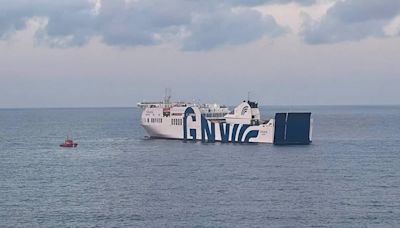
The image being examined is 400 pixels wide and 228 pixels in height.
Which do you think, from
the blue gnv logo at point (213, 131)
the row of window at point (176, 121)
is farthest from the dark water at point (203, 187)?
the row of window at point (176, 121)

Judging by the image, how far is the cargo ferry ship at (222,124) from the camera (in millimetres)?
104688

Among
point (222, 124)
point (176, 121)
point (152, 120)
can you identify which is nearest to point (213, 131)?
point (222, 124)

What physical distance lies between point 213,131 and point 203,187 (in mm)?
46822

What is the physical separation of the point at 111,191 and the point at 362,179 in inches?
969

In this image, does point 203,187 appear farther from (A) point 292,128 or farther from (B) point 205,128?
(B) point 205,128

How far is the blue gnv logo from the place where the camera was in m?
108

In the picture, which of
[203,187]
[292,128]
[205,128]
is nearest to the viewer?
[203,187]

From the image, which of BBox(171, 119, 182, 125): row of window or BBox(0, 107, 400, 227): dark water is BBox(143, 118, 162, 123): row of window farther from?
BBox(0, 107, 400, 227): dark water

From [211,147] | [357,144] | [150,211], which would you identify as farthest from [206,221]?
[357,144]

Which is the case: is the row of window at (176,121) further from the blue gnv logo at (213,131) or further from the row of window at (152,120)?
the row of window at (152,120)

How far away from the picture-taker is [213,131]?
112 m

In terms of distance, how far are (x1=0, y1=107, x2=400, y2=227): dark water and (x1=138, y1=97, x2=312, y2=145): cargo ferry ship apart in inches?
101

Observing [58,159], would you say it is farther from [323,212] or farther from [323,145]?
[323,212]

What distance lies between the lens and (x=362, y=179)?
70.8 m
